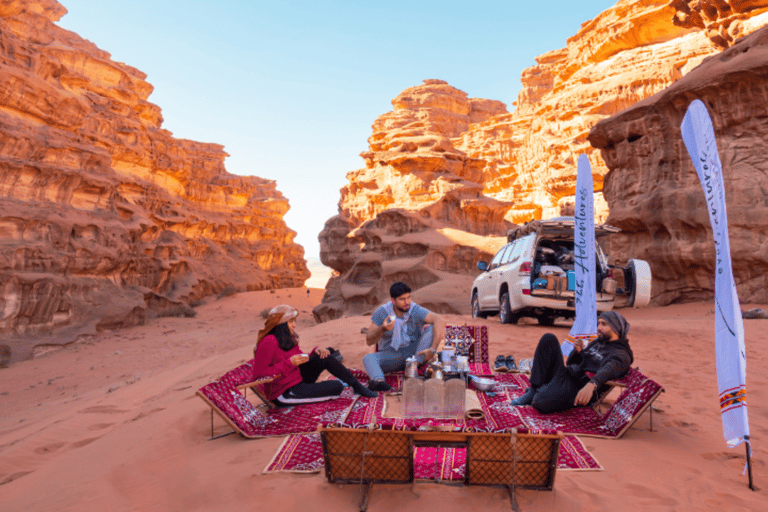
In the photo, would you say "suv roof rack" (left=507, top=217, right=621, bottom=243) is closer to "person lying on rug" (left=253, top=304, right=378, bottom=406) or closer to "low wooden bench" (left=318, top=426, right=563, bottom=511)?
"person lying on rug" (left=253, top=304, right=378, bottom=406)

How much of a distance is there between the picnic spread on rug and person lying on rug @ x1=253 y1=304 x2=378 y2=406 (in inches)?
4.2

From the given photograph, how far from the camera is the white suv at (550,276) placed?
9.07 m

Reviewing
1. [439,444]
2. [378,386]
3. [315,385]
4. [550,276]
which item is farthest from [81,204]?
[439,444]

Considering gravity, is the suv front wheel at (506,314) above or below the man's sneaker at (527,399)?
above

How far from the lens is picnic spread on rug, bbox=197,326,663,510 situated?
9.36ft

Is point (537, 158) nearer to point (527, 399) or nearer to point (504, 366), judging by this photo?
point (504, 366)

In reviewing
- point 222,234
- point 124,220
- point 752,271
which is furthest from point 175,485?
point 222,234

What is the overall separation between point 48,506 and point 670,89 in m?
18.6

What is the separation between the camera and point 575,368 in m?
4.69

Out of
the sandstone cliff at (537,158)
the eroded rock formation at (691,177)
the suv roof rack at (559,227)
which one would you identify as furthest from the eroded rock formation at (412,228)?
the suv roof rack at (559,227)

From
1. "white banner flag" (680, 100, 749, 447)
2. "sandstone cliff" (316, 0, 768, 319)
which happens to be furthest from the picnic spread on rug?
"sandstone cliff" (316, 0, 768, 319)

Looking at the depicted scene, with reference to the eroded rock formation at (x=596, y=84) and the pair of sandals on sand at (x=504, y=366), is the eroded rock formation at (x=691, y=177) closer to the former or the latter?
the eroded rock formation at (x=596, y=84)

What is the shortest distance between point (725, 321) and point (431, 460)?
239 cm

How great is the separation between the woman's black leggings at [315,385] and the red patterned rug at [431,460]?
44.0 inches
